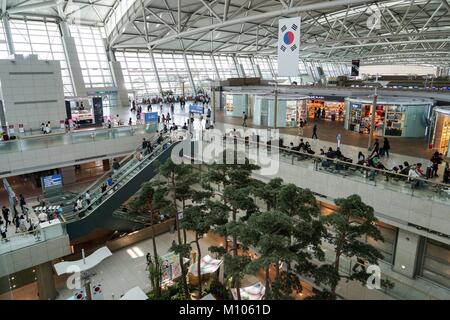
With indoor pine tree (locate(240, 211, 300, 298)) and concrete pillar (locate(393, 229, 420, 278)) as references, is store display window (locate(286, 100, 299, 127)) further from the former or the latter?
indoor pine tree (locate(240, 211, 300, 298))

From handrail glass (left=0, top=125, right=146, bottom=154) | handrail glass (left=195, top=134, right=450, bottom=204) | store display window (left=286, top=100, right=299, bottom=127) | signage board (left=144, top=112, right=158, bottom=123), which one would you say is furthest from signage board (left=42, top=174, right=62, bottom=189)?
store display window (left=286, top=100, right=299, bottom=127)

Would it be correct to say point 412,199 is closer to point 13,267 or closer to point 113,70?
point 13,267

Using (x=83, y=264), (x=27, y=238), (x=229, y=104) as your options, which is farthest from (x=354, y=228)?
(x=229, y=104)

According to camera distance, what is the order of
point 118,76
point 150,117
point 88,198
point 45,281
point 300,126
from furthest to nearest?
point 118,76
point 150,117
point 300,126
point 88,198
point 45,281

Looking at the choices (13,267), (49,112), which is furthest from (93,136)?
(13,267)

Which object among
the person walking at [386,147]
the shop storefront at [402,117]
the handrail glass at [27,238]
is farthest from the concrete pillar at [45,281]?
the shop storefront at [402,117]

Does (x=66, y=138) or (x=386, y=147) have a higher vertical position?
(x=66, y=138)

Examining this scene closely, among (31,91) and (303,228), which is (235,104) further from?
(303,228)

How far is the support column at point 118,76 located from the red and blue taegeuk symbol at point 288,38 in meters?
31.6

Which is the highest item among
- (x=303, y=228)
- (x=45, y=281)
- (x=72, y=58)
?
(x=72, y=58)

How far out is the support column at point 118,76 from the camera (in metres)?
39.9

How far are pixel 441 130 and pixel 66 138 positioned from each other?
23.0m

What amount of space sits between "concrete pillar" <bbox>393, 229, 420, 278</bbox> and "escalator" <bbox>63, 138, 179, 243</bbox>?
467 inches

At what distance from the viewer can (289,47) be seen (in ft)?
42.8
